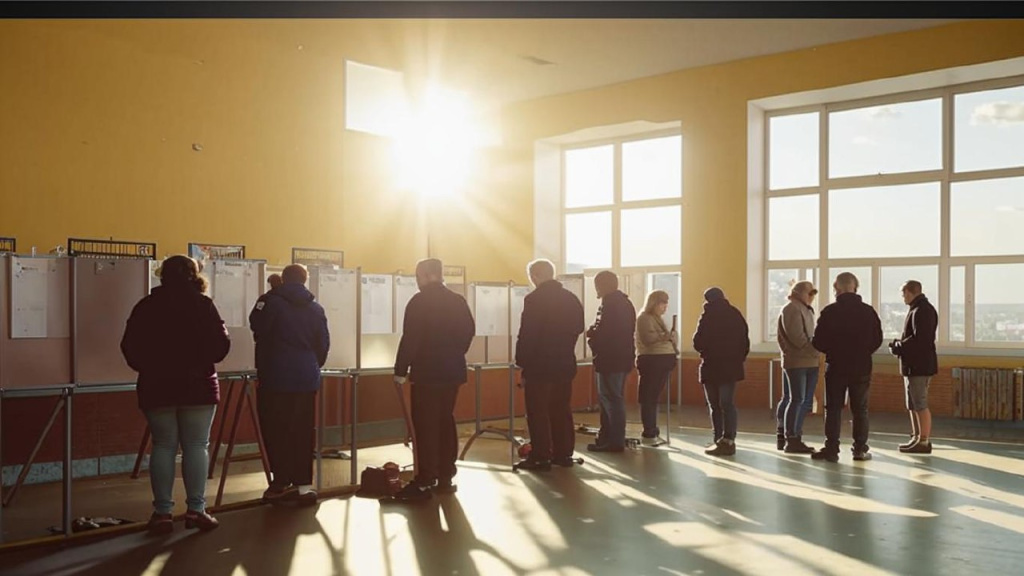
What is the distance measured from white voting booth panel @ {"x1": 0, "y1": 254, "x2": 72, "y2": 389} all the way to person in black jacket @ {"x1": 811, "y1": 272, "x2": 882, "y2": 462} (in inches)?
208

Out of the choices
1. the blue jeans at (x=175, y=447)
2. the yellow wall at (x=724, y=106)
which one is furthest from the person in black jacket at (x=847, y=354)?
the blue jeans at (x=175, y=447)

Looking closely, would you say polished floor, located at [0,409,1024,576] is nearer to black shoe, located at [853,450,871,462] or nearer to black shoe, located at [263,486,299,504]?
black shoe, located at [263,486,299,504]

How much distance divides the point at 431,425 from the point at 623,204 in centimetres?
843

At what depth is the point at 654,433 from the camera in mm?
8242

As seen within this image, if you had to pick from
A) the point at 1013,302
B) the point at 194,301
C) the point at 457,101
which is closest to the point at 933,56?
the point at 1013,302

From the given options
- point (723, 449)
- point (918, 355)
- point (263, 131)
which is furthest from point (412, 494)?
point (263, 131)

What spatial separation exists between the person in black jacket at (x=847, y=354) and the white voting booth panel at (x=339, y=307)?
357cm

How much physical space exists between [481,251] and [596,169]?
216 cm

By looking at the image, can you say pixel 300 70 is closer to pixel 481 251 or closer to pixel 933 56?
pixel 481 251

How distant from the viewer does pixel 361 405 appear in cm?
855

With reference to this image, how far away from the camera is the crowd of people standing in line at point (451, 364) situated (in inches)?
190

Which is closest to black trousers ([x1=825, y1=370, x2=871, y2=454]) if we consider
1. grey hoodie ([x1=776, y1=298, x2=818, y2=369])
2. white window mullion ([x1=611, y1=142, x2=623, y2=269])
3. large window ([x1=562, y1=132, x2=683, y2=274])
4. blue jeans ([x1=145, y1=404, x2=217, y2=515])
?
grey hoodie ([x1=776, y1=298, x2=818, y2=369])

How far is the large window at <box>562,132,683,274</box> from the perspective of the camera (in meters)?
13.1

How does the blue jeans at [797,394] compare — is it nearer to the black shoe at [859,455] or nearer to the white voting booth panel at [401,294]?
the black shoe at [859,455]
